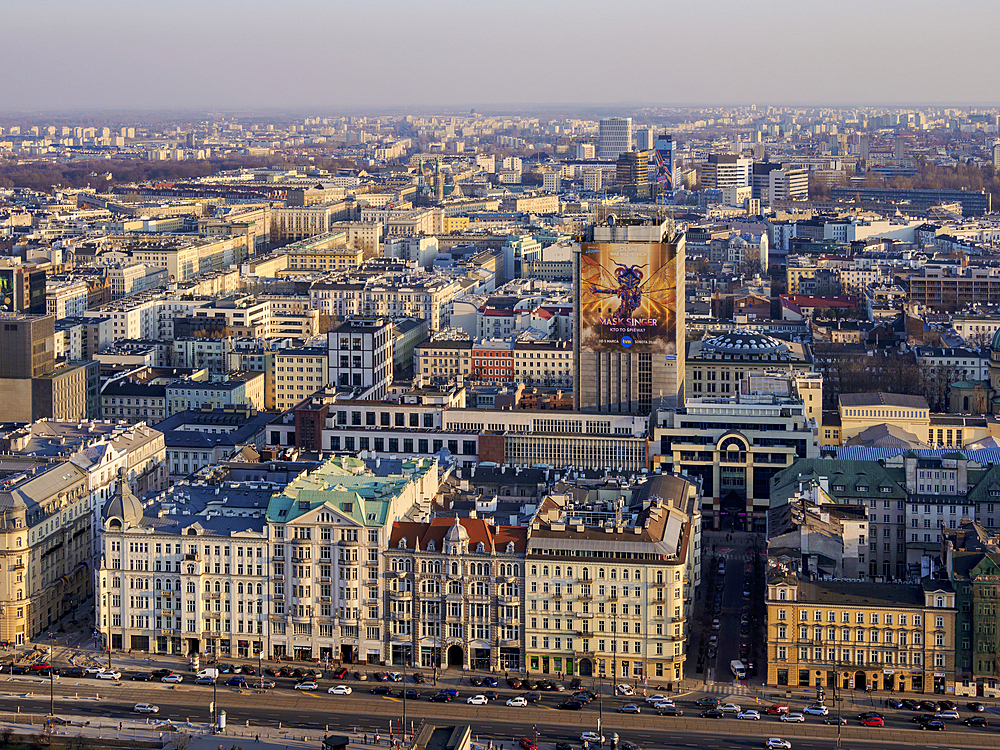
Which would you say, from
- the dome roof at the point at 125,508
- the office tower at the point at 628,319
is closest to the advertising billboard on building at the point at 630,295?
the office tower at the point at 628,319

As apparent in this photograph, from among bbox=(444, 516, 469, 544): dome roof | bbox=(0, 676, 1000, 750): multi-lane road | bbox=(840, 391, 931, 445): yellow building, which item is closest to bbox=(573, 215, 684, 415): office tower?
bbox=(840, 391, 931, 445): yellow building

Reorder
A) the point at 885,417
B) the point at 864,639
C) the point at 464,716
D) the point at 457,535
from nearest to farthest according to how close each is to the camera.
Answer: the point at 464,716, the point at 864,639, the point at 457,535, the point at 885,417

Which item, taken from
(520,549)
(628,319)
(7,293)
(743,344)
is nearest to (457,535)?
(520,549)

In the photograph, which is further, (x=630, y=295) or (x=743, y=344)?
(x=743, y=344)

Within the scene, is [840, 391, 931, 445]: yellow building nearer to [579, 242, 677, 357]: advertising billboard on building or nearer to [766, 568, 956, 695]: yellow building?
[579, 242, 677, 357]: advertising billboard on building

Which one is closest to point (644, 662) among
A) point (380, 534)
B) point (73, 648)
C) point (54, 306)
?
point (380, 534)

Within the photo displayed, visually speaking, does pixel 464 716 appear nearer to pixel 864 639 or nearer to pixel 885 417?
pixel 864 639

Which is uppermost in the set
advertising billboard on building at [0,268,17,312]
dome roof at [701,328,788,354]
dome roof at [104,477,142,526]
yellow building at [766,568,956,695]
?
advertising billboard on building at [0,268,17,312]
